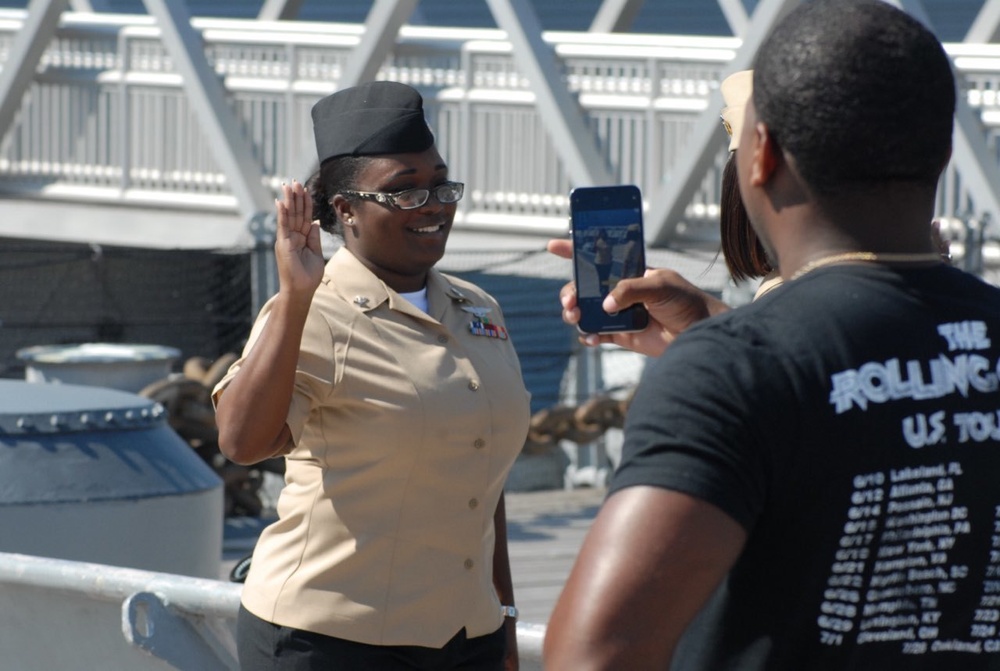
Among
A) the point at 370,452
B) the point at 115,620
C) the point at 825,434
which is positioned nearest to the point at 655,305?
the point at 370,452

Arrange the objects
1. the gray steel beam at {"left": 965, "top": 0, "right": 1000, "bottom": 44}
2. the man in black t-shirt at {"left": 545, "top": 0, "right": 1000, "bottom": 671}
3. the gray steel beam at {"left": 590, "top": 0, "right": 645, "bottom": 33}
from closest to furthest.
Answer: the man in black t-shirt at {"left": 545, "top": 0, "right": 1000, "bottom": 671}
the gray steel beam at {"left": 965, "top": 0, "right": 1000, "bottom": 44}
the gray steel beam at {"left": 590, "top": 0, "right": 645, "bottom": 33}

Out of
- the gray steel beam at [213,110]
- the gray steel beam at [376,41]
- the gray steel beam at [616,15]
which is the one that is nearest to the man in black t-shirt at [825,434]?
the gray steel beam at [376,41]

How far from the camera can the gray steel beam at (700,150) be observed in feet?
34.1

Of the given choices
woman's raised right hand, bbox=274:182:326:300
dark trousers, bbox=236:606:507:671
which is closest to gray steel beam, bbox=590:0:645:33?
woman's raised right hand, bbox=274:182:326:300

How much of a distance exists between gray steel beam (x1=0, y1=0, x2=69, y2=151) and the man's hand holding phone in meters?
11.4

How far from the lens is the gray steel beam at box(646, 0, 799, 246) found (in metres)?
10.4

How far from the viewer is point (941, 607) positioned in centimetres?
181

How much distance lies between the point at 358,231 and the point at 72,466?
6.72ft

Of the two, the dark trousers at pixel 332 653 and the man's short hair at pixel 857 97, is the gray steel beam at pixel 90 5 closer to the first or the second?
the dark trousers at pixel 332 653

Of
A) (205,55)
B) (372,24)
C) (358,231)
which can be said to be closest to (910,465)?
(358,231)

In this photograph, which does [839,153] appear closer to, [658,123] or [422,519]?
[422,519]

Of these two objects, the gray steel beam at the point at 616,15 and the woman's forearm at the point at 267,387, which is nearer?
the woman's forearm at the point at 267,387

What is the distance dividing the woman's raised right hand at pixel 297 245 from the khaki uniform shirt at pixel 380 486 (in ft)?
0.41

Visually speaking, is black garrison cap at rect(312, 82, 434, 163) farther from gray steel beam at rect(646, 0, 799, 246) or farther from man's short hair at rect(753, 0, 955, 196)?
gray steel beam at rect(646, 0, 799, 246)
